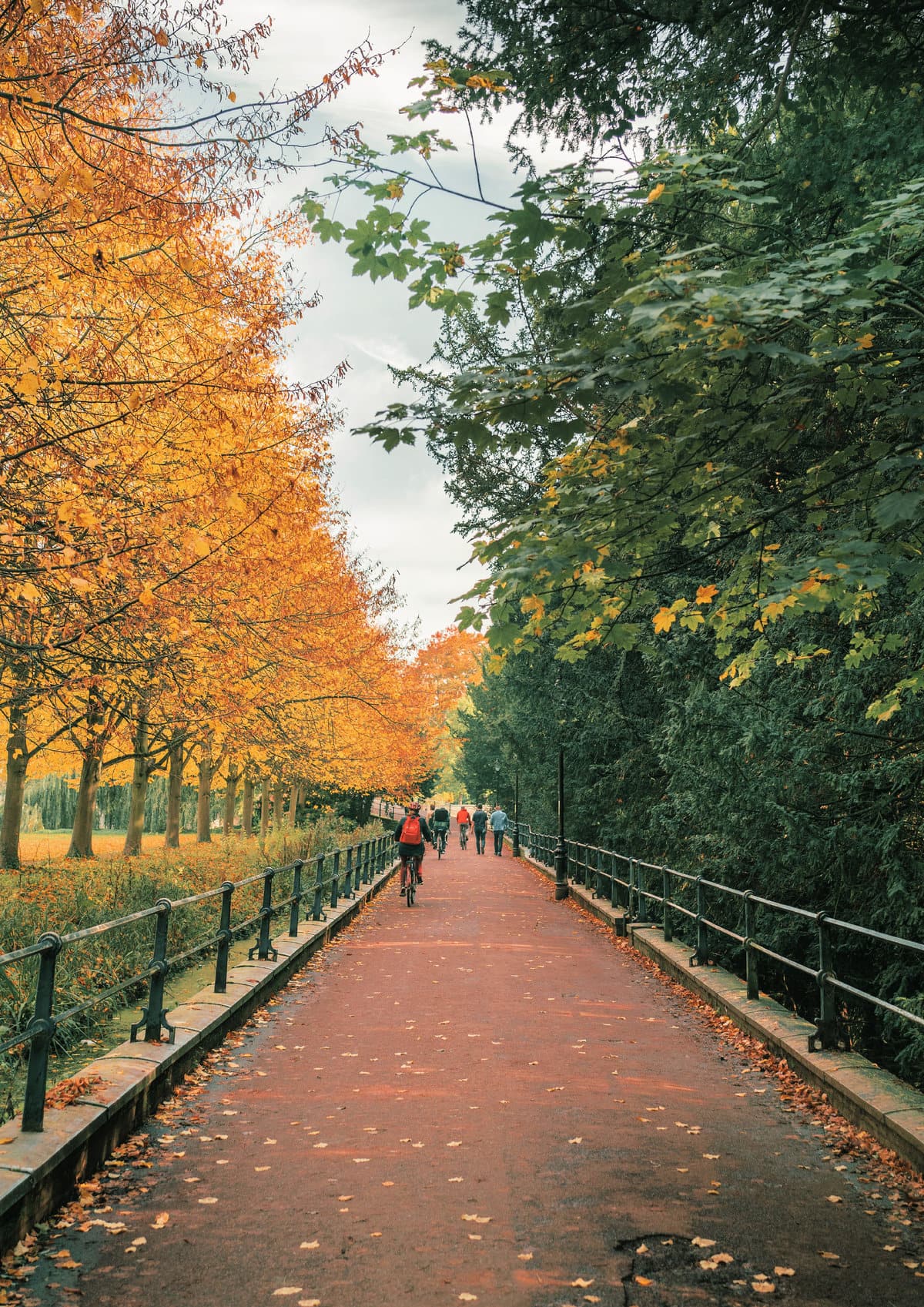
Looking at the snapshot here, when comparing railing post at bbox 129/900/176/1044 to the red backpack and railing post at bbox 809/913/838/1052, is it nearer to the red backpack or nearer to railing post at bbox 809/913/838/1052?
railing post at bbox 809/913/838/1052

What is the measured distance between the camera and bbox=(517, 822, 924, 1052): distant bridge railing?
7.35 m

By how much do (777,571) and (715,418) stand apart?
0.91 meters

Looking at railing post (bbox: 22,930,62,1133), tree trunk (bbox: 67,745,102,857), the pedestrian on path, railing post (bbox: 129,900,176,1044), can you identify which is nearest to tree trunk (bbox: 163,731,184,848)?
tree trunk (bbox: 67,745,102,857)

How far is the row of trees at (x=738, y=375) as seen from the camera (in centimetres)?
512

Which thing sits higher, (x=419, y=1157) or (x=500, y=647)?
(x=500, y=647)

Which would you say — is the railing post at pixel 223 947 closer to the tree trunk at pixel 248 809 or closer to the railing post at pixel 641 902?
the railing post at pixel 641 902

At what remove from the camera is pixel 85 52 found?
23.4 ft

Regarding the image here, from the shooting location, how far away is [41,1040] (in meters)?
5.05

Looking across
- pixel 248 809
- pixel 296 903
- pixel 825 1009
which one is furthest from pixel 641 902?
pixel 248 809

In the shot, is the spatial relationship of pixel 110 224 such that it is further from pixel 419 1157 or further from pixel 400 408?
pixel 419 1157

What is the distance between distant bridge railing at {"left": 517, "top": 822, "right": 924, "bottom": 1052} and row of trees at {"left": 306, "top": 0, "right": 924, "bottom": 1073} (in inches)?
29.9

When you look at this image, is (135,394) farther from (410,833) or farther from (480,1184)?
(410,833)

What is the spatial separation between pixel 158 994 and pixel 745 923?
22.9 ft

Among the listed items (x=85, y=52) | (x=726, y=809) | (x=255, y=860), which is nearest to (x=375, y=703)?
(x=255, y=860)
